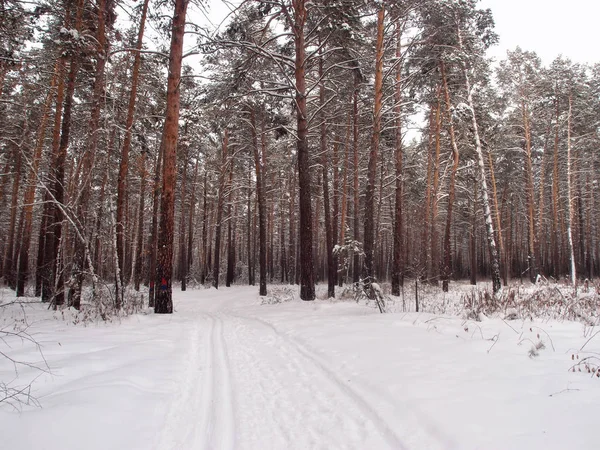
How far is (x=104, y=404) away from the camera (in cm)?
274

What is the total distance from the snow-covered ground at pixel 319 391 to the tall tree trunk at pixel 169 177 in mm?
3206

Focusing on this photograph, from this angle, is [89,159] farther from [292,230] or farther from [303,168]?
[292,230]

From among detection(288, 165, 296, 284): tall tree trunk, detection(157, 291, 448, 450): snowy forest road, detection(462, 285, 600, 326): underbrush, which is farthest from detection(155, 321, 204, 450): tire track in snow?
detection(288, 165, 296, 284): tall tree trunk

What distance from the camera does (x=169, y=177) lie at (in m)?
8.72

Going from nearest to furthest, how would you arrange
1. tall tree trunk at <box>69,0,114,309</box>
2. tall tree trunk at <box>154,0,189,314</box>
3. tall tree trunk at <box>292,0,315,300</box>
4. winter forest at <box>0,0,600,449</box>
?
1. winter forest at <box>0,0,600,449</box>
2. tall tree trunk at <box>69,0,114,309</box>
3. tall tree trunk at <box>154,0,189,314</box>
4. tall tree trunk at <box>292,0,315,300</box>

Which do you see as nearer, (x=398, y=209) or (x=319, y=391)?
(x=319, y=391)

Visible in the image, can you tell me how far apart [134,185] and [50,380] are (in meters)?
24.0

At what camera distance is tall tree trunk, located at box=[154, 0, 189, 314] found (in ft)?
28.2

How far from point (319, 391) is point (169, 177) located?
718 centimetres

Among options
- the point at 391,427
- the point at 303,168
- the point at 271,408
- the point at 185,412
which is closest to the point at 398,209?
the point at 303,168

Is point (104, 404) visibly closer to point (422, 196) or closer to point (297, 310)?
point (297, 310)

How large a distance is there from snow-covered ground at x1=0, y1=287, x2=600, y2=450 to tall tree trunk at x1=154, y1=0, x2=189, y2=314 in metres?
3.21

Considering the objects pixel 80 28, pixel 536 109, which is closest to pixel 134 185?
pixel 80 28

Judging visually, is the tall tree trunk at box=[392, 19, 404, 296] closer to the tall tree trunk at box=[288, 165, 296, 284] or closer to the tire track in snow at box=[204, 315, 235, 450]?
the tire track in snow at box=[204, 315, 235, 450]
